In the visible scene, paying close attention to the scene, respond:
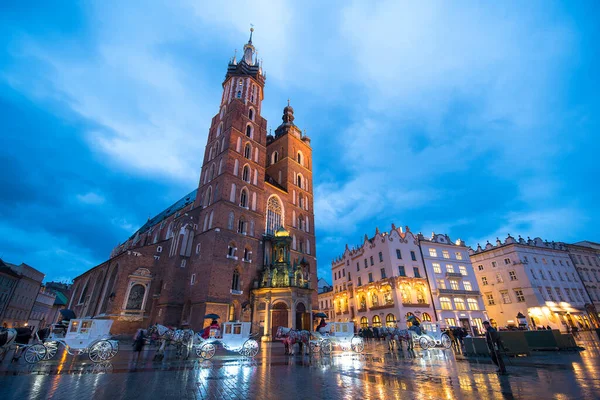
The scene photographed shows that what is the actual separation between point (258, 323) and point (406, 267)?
23276 millimetres

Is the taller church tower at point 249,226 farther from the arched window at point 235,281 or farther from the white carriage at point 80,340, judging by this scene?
the white carriage at point 80,340

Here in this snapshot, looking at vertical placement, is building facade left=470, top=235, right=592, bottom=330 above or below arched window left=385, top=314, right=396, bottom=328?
above

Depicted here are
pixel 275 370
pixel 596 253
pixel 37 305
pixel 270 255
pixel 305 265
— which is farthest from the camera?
pixel 37 305

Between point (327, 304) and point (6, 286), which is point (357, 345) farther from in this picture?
point (6, 286)

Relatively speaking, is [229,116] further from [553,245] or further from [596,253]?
[596,253]

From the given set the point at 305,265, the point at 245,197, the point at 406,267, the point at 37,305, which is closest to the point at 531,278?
the point at 406,267

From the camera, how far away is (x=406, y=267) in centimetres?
4019

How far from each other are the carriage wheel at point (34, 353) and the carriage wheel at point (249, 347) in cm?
815

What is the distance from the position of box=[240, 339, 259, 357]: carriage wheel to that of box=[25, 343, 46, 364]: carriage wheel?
815 cm

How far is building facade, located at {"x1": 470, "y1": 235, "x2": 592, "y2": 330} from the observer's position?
4072cm

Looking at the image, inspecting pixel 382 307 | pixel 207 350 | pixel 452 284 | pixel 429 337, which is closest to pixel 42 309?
pixel 382 307

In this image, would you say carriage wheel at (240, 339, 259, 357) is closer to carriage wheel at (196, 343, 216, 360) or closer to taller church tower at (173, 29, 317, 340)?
carriage wheel at (196, 343, 216, 360)

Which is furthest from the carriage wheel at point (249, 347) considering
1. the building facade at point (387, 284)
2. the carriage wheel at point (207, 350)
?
the building facade at point (387, 284)

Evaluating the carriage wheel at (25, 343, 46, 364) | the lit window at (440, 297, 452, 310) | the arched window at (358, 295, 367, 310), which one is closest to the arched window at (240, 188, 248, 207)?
the carriage wheel at (25, 343, 46, 364)
